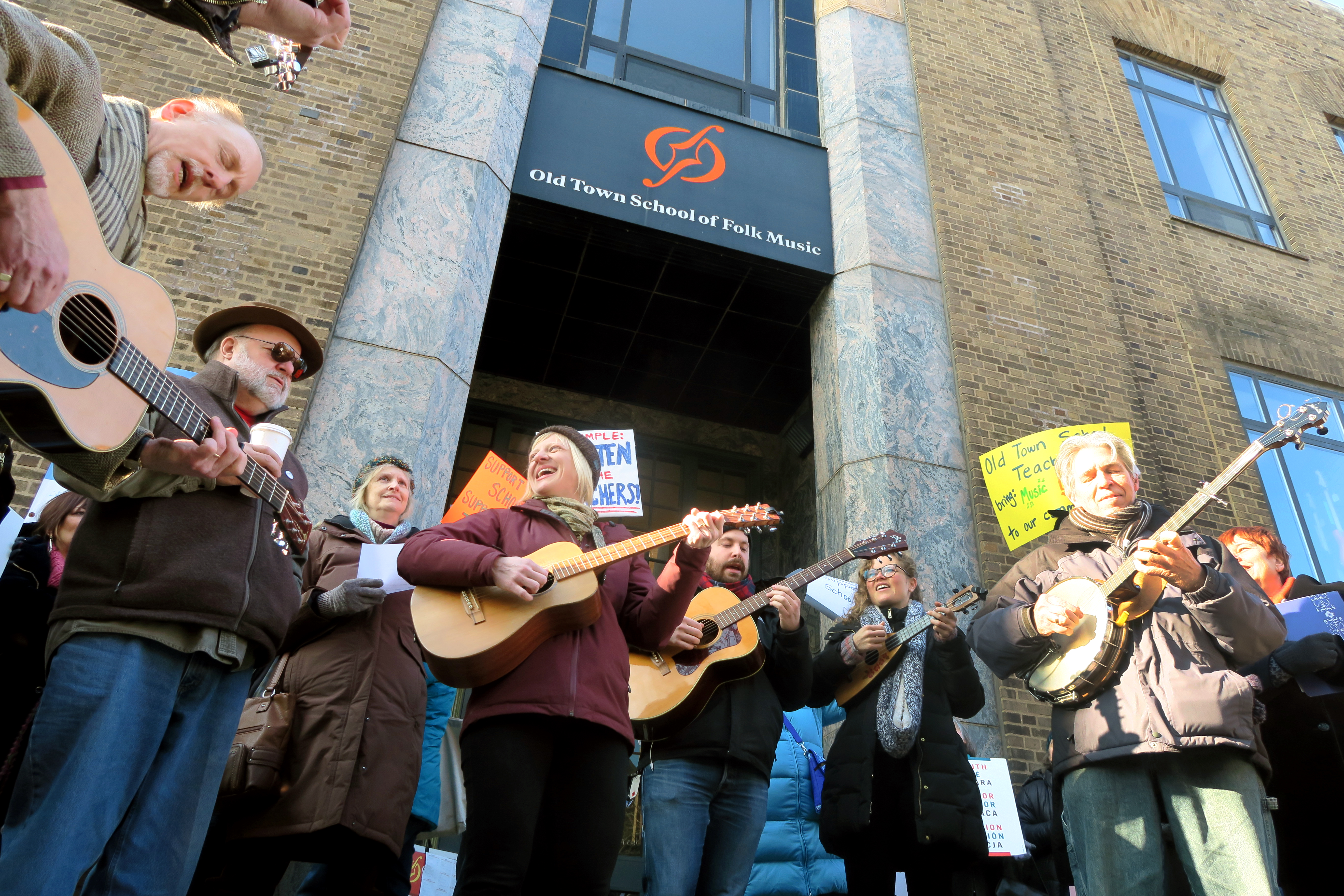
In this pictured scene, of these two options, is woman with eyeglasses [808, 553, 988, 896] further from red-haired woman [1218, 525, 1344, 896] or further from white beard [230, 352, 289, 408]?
white beard [230, 352, 289, 408]

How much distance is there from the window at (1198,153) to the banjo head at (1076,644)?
820 centimetres

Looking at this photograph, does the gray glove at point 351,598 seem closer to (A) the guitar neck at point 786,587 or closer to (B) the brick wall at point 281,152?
(A) the guitar neck at point 786,587

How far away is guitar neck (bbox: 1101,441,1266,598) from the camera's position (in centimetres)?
312

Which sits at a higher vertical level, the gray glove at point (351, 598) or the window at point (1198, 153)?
the window at point (1198, 153)

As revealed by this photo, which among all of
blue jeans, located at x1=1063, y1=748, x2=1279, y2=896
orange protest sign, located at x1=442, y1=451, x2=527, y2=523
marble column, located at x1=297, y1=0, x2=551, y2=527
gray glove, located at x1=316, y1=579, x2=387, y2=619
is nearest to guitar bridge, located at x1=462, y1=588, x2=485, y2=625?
gray glove, located at x1=316, y1=579, x2=387, y2=619

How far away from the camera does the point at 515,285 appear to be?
921 centimetres

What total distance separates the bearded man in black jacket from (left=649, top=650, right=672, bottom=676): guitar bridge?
74mm

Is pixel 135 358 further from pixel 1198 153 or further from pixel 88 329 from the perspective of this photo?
pixel 1198 153

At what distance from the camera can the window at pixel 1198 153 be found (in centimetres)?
1029

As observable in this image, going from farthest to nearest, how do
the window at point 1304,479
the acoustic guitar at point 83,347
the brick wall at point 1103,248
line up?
the window at point 1304,479, the brick wall at point 1103,248, the acoustic guitar at point 83,347

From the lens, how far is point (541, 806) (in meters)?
2.57

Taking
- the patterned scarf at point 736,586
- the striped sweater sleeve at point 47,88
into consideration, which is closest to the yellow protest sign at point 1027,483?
the patterned scarf at point 736,586

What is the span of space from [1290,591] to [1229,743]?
2.04 meters

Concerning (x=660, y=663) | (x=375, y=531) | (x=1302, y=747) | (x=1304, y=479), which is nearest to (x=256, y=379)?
(x=375, y=531)
